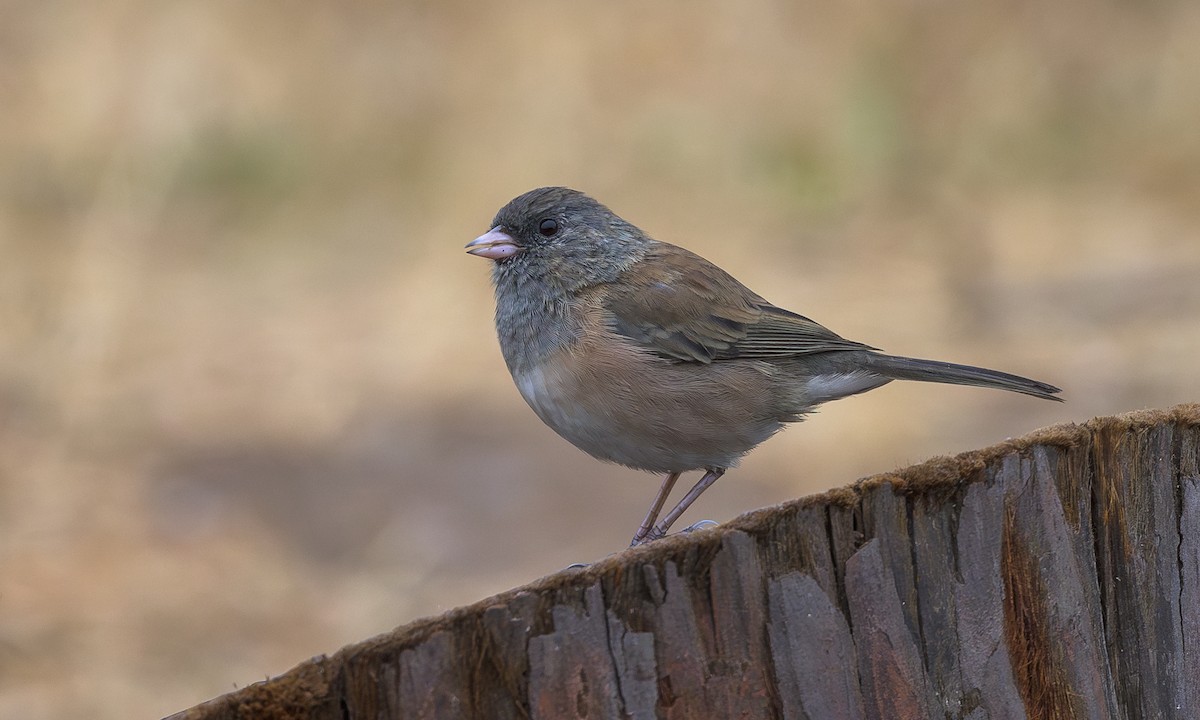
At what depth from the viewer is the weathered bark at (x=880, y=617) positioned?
6.15 ft

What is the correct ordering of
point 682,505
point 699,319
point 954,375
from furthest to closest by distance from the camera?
point 699,319 → point 682,505 → point 954,375

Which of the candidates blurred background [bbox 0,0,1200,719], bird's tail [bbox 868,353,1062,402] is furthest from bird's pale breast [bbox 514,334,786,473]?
blurred background [bbox 0,0,1200,719]

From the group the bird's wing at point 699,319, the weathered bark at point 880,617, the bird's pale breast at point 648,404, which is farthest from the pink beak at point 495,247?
the weathered bark at point 880,617

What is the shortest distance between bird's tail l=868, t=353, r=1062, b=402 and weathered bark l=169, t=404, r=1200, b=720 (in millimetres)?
897

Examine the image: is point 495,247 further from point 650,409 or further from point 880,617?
point 880,617

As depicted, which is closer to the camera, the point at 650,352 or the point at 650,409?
the point at 650,409

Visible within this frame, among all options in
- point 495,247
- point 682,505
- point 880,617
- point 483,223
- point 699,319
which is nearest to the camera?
point 880,617

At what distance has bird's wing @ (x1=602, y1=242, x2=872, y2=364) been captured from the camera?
388 cm

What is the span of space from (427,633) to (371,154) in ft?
25.7

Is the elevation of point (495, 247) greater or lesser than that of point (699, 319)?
greater

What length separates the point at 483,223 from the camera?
8633mm

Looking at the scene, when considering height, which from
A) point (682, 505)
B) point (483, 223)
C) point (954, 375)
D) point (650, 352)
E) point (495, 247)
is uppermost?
point (483, 223)

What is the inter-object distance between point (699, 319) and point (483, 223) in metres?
4.87

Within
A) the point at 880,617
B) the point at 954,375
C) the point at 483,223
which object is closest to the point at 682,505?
the point at 954,375
